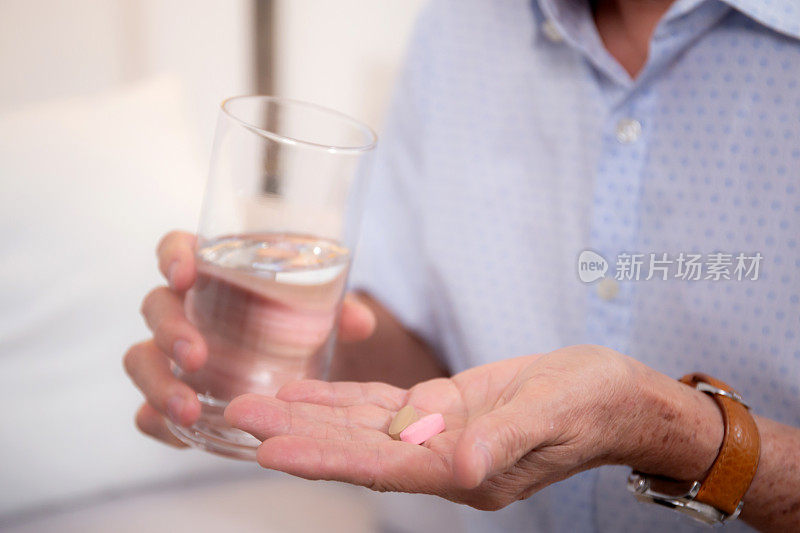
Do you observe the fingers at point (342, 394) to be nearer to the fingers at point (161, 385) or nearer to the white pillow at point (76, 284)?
the fingers at point (161, 385)

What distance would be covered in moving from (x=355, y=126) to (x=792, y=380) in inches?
16.0

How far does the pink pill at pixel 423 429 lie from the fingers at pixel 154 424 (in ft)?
0.79

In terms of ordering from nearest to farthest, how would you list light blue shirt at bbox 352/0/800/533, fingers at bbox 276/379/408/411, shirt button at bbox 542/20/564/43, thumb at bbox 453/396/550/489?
thumb at bbox 453/396/550/489, fingers at bbox 276/379/408/411, light blue shirt at bbox 352/0/800/533, shirt button at bbox 542/20/564/43

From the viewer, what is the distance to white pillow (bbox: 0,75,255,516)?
Result: 735mm

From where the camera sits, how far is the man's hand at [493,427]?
32 cm

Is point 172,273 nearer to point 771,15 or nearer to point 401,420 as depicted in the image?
point 401,420

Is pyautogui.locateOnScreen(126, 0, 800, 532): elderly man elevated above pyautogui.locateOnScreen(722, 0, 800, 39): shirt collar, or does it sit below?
below

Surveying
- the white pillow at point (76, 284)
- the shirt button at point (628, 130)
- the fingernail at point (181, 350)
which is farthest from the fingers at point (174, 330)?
the shirt button at point (628, 130)

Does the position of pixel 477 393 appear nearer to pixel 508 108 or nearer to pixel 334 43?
pixel 508 108

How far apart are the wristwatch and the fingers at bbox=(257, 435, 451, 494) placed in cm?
22

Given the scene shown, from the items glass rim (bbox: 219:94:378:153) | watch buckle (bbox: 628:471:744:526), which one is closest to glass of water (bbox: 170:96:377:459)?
glass rim (bbox: 219:94:378:153)

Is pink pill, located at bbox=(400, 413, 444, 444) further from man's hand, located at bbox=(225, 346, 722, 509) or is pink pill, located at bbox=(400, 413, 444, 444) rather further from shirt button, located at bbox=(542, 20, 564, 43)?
shirt button, located at bbox=(542, 20, 564, 43)

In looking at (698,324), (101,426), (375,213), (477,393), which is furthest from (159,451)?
(698,324)

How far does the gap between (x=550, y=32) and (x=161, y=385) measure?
52 cm
